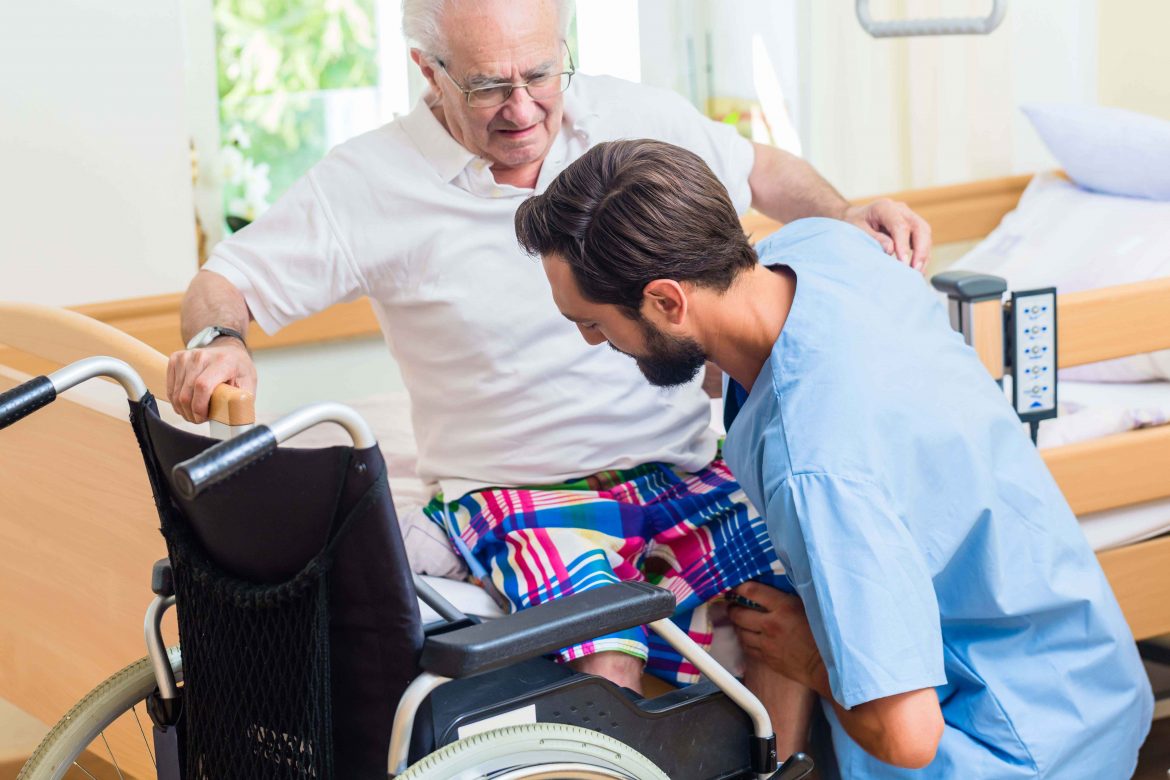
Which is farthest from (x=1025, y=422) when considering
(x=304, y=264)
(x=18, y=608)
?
(x=18, y=608)

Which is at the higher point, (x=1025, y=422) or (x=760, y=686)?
(x=1025, y=422)

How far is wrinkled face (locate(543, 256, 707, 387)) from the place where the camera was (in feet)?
4.79

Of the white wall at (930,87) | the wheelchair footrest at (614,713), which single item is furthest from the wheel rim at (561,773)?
the white wall at (930,87)

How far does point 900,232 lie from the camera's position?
1.82m

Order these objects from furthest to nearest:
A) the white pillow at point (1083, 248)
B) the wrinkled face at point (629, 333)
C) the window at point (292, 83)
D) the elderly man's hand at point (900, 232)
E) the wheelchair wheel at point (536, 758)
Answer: the window at point (292, 83) → the white pillow at point (1083, 248) → the elderly man's hand at point (900, 232) → the wrinkled face at point (629, 333) → the wheelchair wheel at point (536, 758)

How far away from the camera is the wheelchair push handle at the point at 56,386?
1.17 meters

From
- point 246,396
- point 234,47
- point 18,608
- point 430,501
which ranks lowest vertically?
point 18,608

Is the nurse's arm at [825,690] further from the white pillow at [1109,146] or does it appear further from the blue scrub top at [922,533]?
the white pillow at [1109,146]

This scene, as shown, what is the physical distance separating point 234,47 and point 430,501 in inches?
63.9

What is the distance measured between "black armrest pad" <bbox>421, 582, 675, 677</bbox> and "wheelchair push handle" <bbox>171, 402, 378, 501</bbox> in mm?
188

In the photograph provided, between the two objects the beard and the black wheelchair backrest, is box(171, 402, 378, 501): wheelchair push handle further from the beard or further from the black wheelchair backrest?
the beard

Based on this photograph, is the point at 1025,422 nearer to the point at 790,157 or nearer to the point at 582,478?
the point at 790,157

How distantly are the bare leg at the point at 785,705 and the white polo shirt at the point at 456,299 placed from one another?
1.01 ft

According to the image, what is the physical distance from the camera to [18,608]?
2020mm
